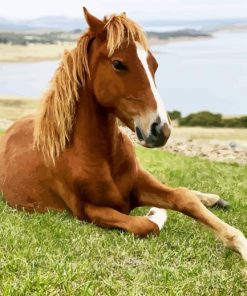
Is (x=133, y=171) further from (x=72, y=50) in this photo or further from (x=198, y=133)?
(x=198, y=133)

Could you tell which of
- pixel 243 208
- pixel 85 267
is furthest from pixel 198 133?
pixel 85 267

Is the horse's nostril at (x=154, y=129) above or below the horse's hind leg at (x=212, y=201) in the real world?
above

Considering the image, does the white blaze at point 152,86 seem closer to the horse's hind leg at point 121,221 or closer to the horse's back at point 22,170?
the horse's hind leg at point 121,221

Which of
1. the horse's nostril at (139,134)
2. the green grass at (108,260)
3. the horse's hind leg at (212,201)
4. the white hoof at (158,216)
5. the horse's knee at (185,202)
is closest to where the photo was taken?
the green grass at (108,260)

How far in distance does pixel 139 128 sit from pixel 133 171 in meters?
0.82

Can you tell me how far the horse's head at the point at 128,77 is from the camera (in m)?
4.82

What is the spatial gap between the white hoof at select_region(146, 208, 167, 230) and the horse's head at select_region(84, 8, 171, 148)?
3.10ft

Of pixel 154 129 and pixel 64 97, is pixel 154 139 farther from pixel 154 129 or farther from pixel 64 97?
pixel 64 97

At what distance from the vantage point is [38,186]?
598 centimetres

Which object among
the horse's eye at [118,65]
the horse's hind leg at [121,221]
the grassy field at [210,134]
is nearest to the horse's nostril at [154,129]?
the horse's eye at [118,65]

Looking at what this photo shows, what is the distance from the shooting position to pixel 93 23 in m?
5.27

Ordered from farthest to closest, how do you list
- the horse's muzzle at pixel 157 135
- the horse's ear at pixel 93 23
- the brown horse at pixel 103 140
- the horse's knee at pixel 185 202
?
the horse's knee at pixel 185 202 → the horse's ear at pixel 93 23 → the brown horse at pixel 103 140 → the horse's muzzle at pixel 157 135

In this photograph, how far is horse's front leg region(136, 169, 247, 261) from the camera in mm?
5027

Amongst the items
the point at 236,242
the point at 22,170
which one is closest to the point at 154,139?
the point at 236,242
